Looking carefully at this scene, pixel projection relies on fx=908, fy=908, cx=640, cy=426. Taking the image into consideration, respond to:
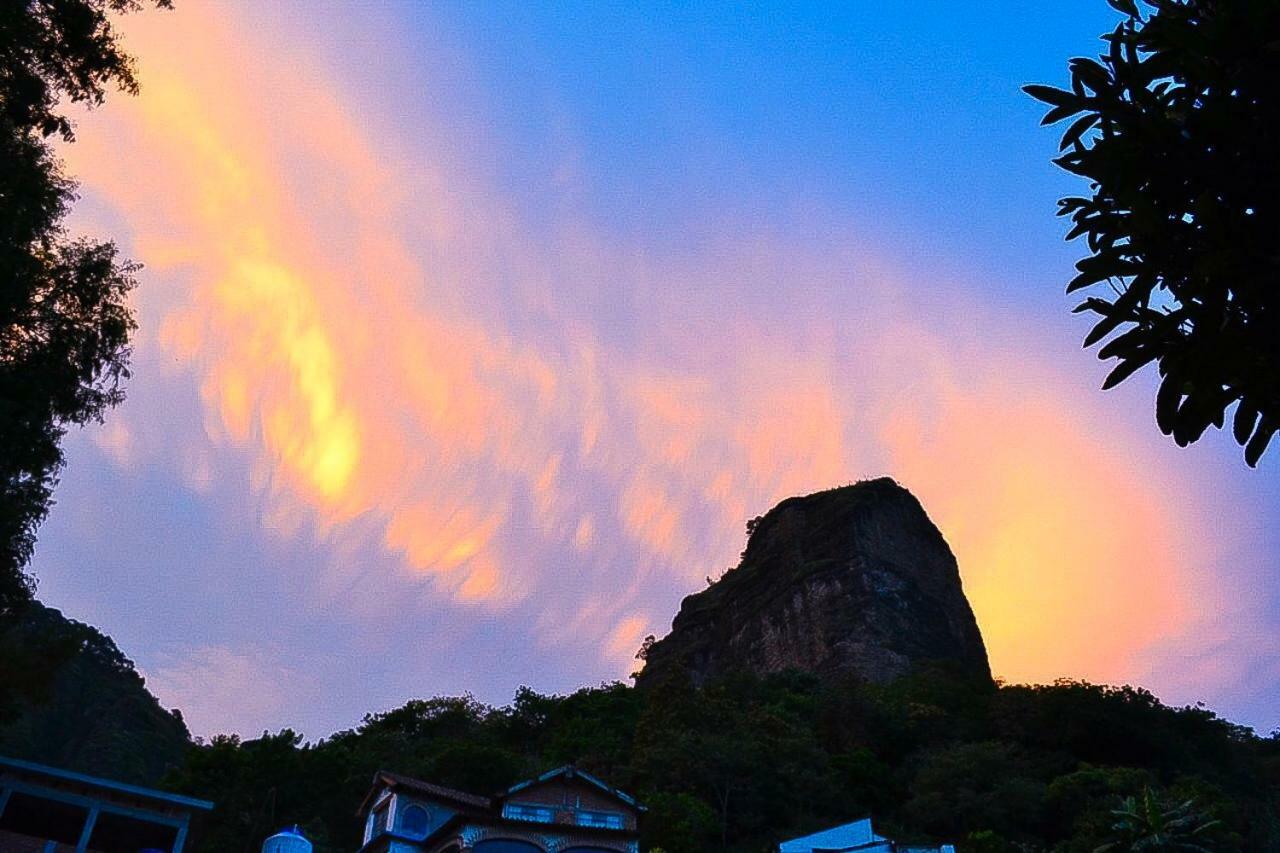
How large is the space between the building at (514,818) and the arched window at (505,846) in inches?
1.0

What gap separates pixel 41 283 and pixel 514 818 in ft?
60.4

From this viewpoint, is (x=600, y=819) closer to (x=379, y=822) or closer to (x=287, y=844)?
(x=379, y=822)

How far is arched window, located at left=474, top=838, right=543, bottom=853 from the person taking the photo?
25.6m

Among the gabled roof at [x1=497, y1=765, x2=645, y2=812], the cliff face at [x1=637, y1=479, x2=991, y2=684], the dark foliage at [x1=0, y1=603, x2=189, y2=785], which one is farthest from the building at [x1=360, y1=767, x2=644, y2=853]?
the cliff face at [x1=637, y1=479, x2=991, y2=684]

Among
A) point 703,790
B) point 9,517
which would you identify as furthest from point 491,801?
point 703,790

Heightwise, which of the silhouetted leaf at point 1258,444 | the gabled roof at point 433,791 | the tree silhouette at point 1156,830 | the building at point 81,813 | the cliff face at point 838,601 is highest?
the cliff face at point 838,601

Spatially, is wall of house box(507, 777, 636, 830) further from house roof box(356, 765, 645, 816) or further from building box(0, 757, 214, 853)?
building box(0, 757, 214, 853)

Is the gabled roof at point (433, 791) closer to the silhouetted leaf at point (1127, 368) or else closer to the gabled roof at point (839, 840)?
the gabled roof at point (839, 840)

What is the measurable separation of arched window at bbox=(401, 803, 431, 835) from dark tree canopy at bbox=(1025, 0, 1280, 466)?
26921 mm

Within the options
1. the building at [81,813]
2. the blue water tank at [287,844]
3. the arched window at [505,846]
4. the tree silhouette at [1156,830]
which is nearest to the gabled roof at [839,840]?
the arched window at [505,846]

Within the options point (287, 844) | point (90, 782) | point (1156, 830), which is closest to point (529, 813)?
point (287, 844)

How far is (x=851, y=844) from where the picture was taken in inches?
1115

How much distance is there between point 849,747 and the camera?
185 feet

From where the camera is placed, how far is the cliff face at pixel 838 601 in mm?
89062
